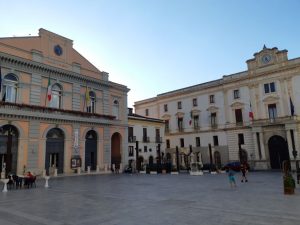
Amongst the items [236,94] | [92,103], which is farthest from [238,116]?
[92,103]

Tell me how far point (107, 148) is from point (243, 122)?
881 inches

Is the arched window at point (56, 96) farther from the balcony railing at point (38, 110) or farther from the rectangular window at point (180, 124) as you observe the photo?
the rectangular window at point (180, 124)

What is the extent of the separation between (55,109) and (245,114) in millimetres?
28917

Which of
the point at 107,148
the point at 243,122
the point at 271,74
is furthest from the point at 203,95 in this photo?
the point at 107,148

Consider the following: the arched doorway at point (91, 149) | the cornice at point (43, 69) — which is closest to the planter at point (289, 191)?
the arched doorway at point (91, 149)

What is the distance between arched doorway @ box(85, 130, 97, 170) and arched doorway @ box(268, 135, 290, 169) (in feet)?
83.0

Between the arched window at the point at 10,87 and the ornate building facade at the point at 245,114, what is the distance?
23.5 metres

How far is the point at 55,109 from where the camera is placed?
2630cm

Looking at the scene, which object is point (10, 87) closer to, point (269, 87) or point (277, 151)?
point (269, 87)

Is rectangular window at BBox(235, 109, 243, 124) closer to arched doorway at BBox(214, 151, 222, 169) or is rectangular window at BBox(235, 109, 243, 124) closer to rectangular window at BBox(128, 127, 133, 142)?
arched doorway at BBox(214, 151, 222, 169)

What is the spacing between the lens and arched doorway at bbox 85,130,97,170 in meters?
29.7

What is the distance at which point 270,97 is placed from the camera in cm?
3747

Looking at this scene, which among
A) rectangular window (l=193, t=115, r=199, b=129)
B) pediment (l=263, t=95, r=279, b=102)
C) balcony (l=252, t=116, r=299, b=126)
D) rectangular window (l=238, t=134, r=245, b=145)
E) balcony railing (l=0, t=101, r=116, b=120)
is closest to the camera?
balcony railing (l=0, t=101, r=116, b=120)

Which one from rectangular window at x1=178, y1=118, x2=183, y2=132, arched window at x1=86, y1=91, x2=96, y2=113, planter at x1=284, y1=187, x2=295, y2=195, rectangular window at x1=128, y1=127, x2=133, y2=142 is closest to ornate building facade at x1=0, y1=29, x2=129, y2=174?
arched window at x1=86, y1=91, x2=96, y2=113
